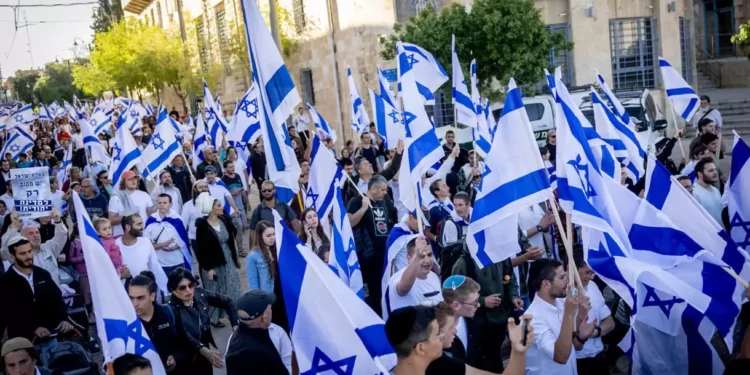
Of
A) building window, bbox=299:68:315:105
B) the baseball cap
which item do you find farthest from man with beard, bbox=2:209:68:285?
building window, bbox=299:68:315:105

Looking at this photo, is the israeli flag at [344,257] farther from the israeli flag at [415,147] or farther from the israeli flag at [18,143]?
the israeli flag at [18,143]

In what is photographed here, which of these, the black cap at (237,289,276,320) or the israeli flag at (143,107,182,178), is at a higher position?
the israeli flag at (143,107,182,178)

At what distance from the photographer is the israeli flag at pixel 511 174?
5262 mm

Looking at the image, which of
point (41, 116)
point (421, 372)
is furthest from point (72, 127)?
point (421, 372)

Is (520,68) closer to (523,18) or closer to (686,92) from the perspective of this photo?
(523,18)

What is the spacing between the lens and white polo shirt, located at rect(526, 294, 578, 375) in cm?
480

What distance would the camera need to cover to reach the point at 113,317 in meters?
4.89

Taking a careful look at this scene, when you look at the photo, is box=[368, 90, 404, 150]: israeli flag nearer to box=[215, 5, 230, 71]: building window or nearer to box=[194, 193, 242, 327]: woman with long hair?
box=[194, 193, 242, 327]: woman with long hair

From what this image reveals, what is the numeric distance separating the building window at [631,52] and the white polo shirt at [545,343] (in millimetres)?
21254

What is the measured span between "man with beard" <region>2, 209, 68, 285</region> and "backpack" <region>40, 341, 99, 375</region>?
1390 mm

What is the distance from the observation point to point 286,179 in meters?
6.35

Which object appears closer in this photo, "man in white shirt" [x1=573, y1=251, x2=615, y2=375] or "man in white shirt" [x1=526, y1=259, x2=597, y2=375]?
"man in white shirt" [x1=526, y1=259, x2=597, y2=375]

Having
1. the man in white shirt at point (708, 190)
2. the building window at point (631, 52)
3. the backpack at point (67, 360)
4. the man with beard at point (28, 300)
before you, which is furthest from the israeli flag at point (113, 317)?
the building window at point (631, 52)

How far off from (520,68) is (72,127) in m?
15.7
